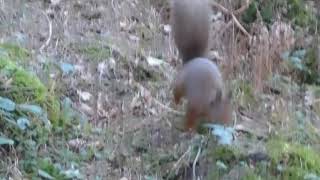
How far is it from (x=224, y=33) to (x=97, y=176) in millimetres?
2267

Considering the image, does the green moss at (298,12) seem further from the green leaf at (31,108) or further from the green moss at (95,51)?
the green leaf at (31,108)

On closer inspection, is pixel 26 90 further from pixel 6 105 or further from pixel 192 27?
pixel 192 27

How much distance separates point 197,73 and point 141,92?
0.74 metres

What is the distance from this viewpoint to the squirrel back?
501cm

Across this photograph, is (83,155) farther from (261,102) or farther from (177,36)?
(261,102)

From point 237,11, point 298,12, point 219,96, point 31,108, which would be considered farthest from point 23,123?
point 298,12

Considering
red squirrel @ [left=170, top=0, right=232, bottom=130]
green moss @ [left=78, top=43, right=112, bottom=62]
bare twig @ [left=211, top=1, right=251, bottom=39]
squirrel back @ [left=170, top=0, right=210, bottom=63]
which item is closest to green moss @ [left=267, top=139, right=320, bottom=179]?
red squirrel @ [left=170, top=0, right=232, bottom=130]

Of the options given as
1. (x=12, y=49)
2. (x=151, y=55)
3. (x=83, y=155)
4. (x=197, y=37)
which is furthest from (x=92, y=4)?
(x=83, y=155)

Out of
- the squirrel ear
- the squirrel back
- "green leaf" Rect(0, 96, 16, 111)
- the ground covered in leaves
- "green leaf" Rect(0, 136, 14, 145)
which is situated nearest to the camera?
"green leaf" Rect(0, 136, 14, 145)

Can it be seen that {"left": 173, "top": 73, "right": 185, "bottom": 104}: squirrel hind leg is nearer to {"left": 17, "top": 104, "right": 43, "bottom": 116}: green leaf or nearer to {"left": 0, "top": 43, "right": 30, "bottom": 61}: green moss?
{"left": 17, "top": 104, "right": 43, "bottom": 116}: green leaf

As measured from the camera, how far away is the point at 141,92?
5355 millimetres

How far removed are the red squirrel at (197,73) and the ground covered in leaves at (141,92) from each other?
0.40 ft

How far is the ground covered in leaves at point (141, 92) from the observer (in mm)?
4449

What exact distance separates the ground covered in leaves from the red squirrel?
0.12m
